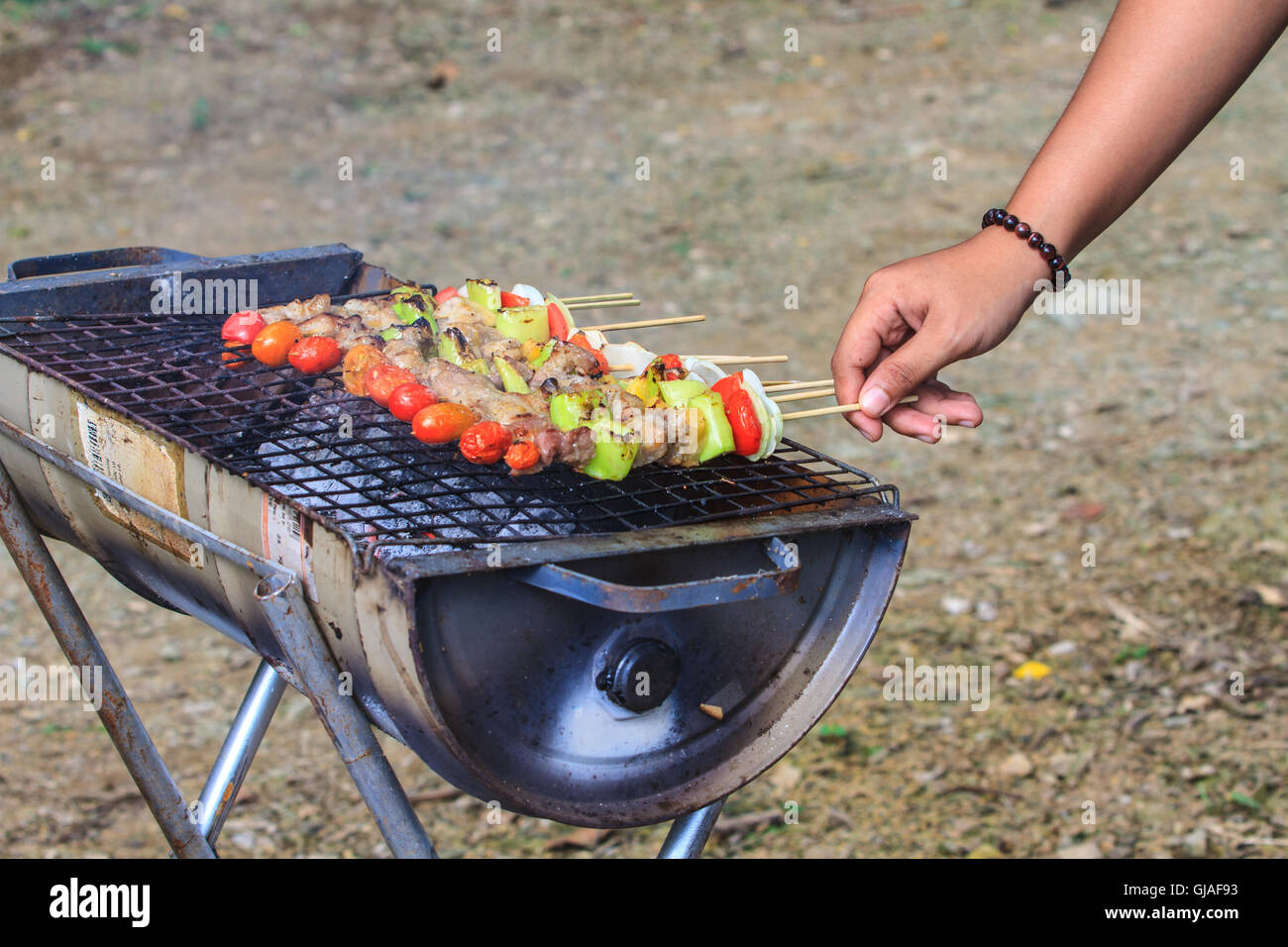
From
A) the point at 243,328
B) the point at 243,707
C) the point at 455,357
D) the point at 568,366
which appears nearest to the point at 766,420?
the point at 568,366

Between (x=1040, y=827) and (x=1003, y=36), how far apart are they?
1002cm

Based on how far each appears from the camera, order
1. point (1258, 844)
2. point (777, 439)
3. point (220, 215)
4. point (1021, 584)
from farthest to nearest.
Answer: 1. point (220, 215)
2. point (1021, 584)
3. point (1258, 844)
4. point (777, 439)

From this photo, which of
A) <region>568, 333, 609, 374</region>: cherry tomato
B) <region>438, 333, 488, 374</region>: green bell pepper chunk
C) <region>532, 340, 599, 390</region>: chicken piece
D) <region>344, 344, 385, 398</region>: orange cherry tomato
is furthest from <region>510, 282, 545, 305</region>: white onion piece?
<region>344, 344, 385, 398</region>: orange cherry tomato

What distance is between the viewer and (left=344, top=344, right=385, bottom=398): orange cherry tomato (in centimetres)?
270

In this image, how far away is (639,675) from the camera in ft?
7.22

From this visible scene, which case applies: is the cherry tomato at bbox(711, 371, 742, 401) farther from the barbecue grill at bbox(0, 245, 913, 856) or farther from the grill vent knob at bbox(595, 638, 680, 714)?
the grill vent knob at bbox(595, 638, 680, 714)

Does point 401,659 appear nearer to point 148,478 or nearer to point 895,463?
point 148,478

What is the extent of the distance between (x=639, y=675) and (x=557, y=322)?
4.15 feet

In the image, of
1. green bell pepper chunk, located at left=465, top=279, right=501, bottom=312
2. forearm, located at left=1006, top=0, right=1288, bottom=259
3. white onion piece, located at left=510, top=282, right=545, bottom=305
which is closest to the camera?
forearm, located at left=1006, top=0, right=1288, bottom=259

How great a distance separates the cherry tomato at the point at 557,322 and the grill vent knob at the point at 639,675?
1.17m

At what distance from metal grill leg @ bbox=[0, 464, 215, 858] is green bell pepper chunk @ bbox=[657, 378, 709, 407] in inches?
58.5

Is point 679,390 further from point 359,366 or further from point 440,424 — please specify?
point 359,366

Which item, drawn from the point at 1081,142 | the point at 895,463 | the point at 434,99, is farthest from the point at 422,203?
the point at 1081,142

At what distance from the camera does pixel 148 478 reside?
2.47 metres
